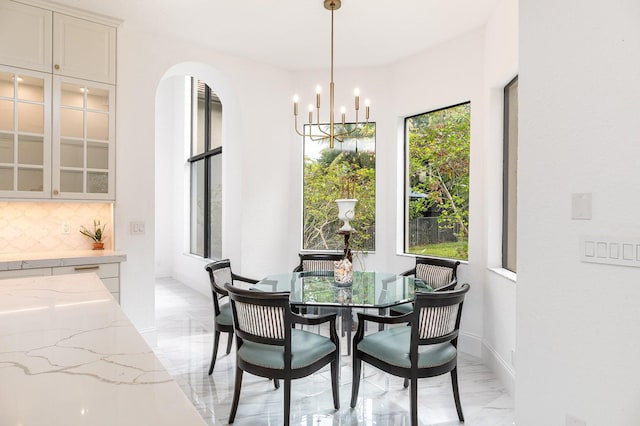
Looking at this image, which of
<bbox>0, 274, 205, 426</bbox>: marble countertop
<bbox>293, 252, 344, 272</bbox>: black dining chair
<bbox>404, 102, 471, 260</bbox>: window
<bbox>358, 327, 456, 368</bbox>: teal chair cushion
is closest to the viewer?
<bbox>0, 274, 205, 426</bbox>: marble countertop

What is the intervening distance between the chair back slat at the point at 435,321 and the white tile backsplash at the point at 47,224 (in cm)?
285

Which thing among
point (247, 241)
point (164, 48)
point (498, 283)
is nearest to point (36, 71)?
point (164, 48)

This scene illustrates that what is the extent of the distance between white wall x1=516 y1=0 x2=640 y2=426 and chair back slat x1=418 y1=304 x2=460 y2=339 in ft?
1.35

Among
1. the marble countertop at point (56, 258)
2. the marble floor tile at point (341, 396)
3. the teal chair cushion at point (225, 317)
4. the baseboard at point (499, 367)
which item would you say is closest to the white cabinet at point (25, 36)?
the marble countertop at point (56, 258)

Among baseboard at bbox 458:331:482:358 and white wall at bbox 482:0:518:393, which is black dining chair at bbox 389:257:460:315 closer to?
white wall at bbox 482:0:518:393

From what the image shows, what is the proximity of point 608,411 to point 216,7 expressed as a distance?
3650mm

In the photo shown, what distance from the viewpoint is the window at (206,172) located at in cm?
614

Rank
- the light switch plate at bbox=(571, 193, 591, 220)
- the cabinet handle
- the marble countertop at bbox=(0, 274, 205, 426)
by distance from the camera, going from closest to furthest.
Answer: the marble countertop at bbox=(0, 274, 205, 426) → the light switch plate at bbox=(571, 193, 591, 220) → the cabinet handle

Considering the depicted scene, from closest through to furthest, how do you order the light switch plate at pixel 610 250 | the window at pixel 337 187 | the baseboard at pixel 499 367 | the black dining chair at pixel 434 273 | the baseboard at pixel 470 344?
the light switch plate at pixel 610 250 < the baseboard at pixel 499 367 < the black dining chair at pixel 434 273 < the baseboard at pixel 470 344 < the window at pixel 337 187

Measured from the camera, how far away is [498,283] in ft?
10.3

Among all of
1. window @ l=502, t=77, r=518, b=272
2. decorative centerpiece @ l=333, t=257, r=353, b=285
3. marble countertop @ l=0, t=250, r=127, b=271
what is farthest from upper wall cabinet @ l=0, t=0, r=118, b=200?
window @ l=502, t=77, r=518, b=272

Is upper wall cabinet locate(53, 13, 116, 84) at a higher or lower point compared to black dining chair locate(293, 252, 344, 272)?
higher

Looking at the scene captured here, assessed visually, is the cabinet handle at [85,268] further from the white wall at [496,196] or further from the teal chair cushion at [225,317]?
the white wall at [496,196]

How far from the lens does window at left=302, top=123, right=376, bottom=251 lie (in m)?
4.58
